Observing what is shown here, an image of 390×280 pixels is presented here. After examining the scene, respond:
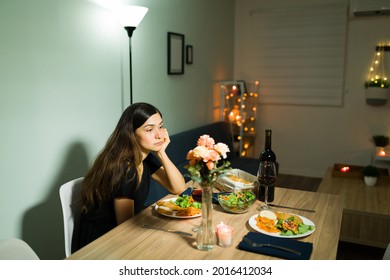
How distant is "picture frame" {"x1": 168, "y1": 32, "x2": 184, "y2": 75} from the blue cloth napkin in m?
2.46

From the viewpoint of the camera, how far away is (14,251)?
1255 mm

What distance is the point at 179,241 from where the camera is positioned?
4.57 ft

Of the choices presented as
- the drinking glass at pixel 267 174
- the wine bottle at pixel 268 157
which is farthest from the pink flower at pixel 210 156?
the wine bottle at pixel 268 157

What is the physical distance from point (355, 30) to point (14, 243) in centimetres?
454

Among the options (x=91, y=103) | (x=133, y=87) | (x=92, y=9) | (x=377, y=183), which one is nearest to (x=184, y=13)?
(x=133, y=87)

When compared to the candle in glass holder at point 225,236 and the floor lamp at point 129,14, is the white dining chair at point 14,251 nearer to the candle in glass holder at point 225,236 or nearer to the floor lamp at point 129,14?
the candle in glass holder at point 225,236

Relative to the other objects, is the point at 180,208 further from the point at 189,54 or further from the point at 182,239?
the point at 189,54

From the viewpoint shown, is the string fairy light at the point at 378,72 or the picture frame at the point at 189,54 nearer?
the picture frame at the point at 189,54

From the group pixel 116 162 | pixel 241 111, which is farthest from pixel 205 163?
pixel 241 111

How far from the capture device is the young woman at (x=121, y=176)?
A: 1.70 meters

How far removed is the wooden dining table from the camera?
4.23 feet

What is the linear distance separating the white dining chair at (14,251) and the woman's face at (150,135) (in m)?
0.72
